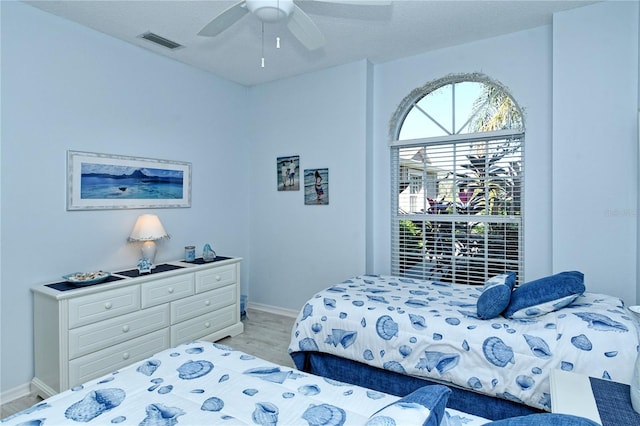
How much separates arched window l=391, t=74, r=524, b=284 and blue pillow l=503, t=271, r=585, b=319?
3.74ft

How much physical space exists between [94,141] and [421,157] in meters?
3.04

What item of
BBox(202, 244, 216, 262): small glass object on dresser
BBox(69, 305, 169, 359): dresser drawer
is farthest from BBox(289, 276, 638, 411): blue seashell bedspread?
BBox(202, 244, 216, 262): small glass object on dresser

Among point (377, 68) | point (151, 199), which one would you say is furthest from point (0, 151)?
point (377, 68)

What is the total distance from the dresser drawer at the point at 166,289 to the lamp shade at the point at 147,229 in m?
0.42

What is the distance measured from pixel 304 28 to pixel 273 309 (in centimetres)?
323

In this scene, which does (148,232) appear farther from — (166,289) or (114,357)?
(114,357)

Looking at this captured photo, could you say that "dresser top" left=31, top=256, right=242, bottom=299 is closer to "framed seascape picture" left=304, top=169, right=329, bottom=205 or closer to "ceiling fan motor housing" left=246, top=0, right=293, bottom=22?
"framed seascape picture" left=304, top=169, right=329, bottom=205

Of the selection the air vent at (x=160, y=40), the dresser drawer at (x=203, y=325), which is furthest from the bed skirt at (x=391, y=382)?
the air vent at (x=160, y=40)

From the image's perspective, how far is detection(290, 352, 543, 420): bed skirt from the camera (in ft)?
6.53

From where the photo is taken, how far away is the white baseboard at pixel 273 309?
4273mm

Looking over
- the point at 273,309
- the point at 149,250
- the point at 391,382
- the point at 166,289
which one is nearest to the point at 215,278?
the point at 166,289

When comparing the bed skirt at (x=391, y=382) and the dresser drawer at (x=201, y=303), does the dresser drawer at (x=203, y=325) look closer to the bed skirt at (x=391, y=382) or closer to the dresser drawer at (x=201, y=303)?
the dresser drawer at (x=201, y=303)

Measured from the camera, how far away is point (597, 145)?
8.98 feet

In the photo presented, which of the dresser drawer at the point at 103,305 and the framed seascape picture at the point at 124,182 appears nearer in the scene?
the dresser drawer at the point at 103,305
